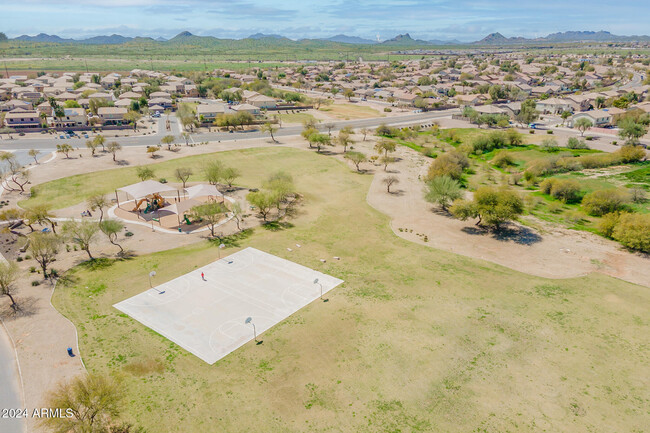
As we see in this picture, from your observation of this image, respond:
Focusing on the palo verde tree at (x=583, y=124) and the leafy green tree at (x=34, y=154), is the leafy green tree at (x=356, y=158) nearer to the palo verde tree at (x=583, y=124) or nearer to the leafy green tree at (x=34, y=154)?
the leafy green tree at (x=34, y=154)

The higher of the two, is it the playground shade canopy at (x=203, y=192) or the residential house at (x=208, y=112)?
the residential house at (x=208, y=112)

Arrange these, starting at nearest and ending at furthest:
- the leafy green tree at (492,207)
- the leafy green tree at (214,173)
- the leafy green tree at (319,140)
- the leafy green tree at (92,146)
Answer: the leafy green tree at (492,207) → the leafy green tree at (214,173) → the leafy green tree at (92,146) → the leafy green tree at (319,140)

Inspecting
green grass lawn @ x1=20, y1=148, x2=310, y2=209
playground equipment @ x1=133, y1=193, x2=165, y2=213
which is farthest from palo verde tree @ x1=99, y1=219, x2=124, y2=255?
green grass lawn @ x1=20, y1=148, x2=310, y2=209

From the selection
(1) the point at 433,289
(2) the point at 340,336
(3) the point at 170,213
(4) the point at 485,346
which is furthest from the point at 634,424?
(3) the point at 170,213

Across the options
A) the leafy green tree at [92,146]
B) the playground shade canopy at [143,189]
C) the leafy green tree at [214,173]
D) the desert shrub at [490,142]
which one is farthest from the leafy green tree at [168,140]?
the desert shrub at [490,142]

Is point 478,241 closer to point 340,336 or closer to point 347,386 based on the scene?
point 340,336
